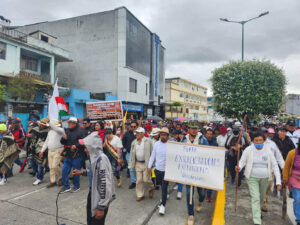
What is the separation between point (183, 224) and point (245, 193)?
240cm

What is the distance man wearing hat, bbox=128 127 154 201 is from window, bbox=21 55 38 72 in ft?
57.9

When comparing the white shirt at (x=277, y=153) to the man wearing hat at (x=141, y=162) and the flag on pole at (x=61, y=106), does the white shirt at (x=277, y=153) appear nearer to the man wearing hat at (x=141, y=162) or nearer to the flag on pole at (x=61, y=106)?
the man wearing hat at (x=141, y=162)

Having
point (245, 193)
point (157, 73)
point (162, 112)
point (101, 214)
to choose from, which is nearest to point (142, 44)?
point (157, 73)

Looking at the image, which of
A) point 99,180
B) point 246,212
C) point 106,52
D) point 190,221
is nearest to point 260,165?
point 246,212

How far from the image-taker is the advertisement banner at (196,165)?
3.59 metres

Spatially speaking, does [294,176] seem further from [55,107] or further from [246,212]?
[55,107]

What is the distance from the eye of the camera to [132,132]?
6535 millimetres

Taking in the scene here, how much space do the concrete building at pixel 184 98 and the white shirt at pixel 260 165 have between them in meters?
33.1

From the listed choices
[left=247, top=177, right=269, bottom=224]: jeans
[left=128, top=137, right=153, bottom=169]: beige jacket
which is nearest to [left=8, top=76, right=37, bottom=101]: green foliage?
[left=128, top=137, right=153, bottom=169]: beige jacket

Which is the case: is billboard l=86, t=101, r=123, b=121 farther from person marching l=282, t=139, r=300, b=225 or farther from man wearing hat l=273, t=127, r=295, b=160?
person marching l=282, t=139, r=300, b=225

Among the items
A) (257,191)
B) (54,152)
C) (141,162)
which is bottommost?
(257,191)

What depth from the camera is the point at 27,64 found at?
1839cm

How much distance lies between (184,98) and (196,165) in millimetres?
49368

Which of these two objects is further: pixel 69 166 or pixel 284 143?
pixel 284 143
